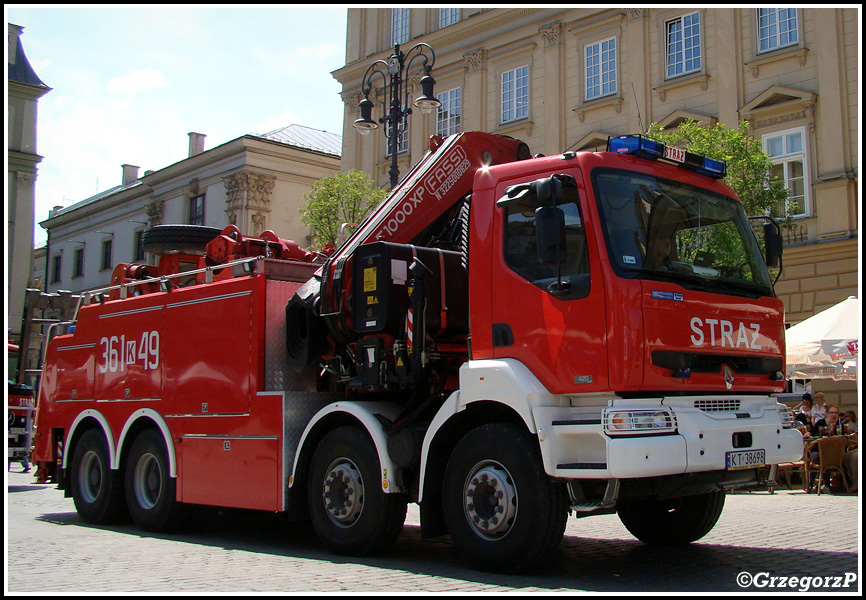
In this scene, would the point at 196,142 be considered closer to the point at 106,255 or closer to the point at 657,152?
the point at 106,255

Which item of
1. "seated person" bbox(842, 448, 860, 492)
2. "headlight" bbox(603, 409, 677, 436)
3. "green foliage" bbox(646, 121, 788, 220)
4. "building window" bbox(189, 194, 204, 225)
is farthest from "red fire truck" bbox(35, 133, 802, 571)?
"building window" bbox(189, 194, 204, 225)

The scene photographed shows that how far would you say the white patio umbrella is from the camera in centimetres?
1383

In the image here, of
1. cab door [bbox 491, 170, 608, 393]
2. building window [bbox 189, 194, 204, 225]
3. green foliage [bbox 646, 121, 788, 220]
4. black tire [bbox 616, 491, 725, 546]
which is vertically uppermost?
building window [bbox 189, 194, 204, 225]

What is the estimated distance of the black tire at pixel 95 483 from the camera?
420 inches

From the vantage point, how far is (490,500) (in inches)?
262

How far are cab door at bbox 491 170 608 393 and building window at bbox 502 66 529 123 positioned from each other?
21.2 metres

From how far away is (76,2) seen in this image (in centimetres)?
704

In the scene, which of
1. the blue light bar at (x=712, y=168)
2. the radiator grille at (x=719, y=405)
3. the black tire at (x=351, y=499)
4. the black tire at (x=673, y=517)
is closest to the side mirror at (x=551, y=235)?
the radiator grille at (x=719, y=405)

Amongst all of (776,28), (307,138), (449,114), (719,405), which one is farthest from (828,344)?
(307,138)

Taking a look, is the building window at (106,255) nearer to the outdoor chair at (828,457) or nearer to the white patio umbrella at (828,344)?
the white patio umbrella at (828,344)

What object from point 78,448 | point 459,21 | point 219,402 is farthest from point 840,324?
point 459,21

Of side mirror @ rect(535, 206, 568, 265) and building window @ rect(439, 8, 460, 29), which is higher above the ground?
building window @ rect(439, 8, 460, 29)

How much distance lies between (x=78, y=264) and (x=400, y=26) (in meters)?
28.1

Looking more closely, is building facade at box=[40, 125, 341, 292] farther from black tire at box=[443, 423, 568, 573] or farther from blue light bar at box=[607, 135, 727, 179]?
black tire at box=[443, 423, 568, 573]
